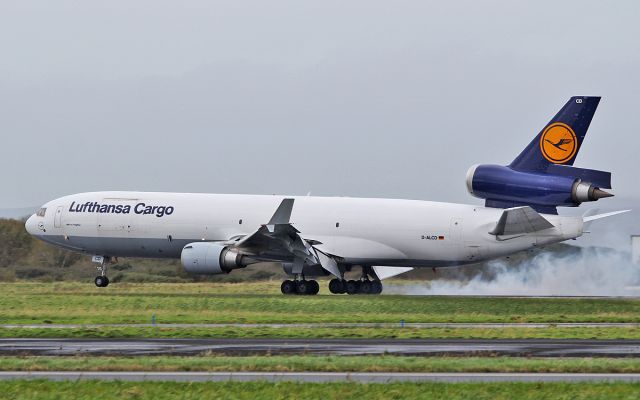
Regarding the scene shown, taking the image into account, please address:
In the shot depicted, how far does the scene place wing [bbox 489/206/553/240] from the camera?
4922 centimetres

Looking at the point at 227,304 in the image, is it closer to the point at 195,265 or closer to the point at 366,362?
the point at 195,265

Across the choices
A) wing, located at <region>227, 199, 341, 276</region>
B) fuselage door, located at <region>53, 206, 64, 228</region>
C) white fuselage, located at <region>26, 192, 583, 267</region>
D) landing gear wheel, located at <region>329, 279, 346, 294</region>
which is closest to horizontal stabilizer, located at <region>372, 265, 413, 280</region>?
landing gear wheel, located at <region>329, 279, 346, 294</region>

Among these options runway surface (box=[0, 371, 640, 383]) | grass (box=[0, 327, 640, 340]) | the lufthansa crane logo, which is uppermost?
the lufthansa crane logo

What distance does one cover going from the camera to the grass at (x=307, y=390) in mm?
18578

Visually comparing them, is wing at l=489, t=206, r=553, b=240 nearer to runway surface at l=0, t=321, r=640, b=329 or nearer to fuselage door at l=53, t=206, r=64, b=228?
runway surface at l=0, t=321, r=640, b=329

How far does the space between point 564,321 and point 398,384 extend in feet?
66.8

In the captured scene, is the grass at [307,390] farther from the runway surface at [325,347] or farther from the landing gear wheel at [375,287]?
the landing gear wheel at [375,287]

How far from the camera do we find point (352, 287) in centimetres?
5628

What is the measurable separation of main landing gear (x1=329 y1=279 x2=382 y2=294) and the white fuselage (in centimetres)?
180

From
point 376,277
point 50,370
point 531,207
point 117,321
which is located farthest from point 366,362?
point 376,277

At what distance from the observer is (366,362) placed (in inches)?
928

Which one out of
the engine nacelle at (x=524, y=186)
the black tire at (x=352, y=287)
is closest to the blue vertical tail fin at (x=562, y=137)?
the engine nacelle at (x=524, y=186)

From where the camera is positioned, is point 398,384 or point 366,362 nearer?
point 398,384

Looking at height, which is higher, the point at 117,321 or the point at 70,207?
the point at 70,207
